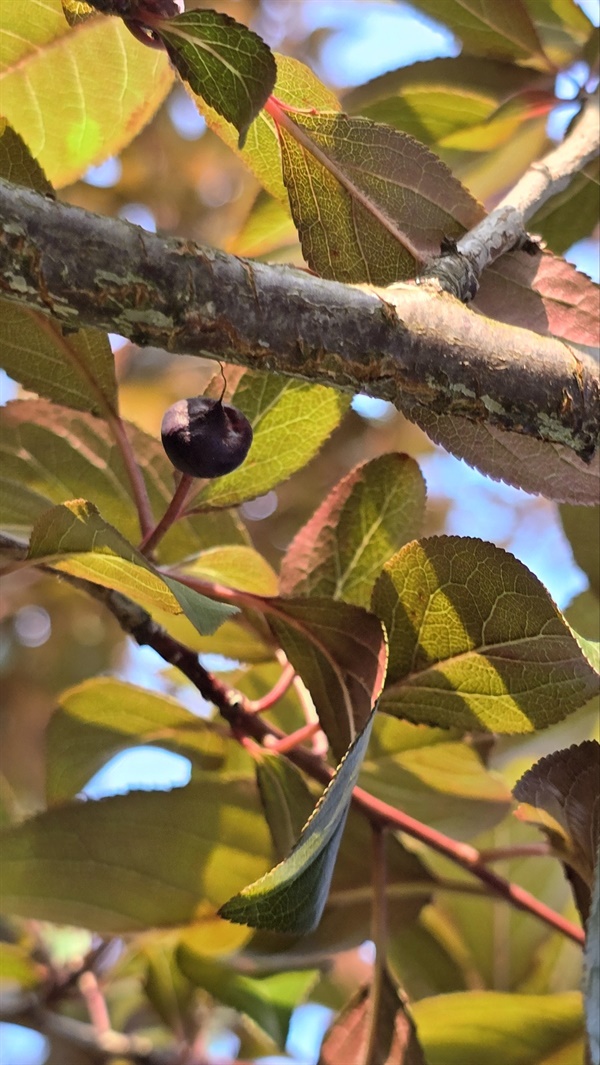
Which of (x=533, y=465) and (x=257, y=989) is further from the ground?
(x=533, y=465)

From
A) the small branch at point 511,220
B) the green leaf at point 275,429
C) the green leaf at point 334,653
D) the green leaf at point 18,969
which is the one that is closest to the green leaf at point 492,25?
the small branch at point 511,220

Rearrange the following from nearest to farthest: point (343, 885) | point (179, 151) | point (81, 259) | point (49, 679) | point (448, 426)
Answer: point (81, 259) → point (448, 426) → point (343, 885) → point (49, 679) → point (179, 151)

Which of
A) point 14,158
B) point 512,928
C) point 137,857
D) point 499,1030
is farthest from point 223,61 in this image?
point 512,928

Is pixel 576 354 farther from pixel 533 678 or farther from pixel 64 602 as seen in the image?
pixel 64 602

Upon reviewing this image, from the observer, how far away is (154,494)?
0.55 meters

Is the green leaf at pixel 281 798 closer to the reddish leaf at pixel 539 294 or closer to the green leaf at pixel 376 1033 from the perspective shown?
the green leaf at pixel 376 1033

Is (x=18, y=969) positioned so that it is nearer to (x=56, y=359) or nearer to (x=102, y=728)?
(x=102, y=728)

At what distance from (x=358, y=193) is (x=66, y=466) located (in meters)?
0.22

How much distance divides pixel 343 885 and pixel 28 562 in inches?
11.6

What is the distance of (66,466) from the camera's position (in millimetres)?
510

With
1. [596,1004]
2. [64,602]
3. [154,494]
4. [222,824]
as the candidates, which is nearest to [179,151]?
[64,602]

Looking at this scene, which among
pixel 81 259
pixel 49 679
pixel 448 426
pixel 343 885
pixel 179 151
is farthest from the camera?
pixel 179 151

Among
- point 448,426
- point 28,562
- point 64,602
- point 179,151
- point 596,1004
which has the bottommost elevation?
point 596,1004

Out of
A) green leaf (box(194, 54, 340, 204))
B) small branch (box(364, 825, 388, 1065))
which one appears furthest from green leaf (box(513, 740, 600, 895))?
green leaf (box(194, 54, 340, 204))
